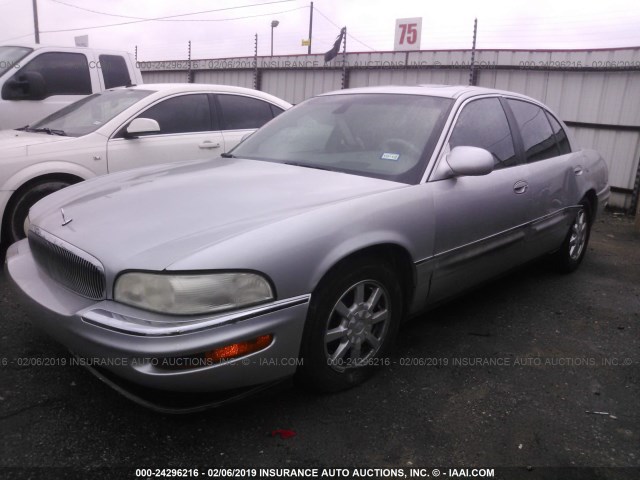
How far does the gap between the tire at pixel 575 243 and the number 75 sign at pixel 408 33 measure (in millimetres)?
8008

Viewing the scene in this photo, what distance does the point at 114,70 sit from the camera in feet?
22.8

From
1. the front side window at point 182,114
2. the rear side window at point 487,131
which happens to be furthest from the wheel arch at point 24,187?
the rear side window at point 487,131

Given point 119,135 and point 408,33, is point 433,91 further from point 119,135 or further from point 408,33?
point 408,33

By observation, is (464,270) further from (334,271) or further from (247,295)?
(247,295)

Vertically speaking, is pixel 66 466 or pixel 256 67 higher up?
pixel 256 67

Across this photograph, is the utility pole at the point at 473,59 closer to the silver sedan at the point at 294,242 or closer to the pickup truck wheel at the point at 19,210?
the silver sedan at the point at 294,242

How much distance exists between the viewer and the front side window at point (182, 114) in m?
5.09

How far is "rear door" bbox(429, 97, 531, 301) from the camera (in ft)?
10.00

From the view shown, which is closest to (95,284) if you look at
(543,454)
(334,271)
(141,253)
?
(141,253)

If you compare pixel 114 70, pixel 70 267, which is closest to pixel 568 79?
pixel 114 70

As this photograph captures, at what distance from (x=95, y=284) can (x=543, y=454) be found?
2.00 metres

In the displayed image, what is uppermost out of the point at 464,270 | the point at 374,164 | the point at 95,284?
the point at 374,164

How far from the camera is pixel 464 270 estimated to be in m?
3.25

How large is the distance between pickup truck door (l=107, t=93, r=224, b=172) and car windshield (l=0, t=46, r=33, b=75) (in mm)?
2227
